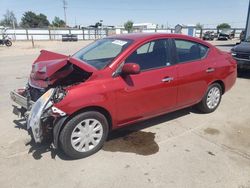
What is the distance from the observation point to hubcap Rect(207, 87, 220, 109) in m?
5.11

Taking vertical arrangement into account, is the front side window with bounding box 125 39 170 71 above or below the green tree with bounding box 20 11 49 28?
below

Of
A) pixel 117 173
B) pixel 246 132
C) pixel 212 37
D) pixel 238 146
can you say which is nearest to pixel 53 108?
pixel 117 173

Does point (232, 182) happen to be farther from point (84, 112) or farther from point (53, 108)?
point (53, 108)

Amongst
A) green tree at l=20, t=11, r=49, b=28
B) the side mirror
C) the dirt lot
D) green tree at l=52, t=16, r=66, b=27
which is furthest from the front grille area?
green tree at l=20, t=11, r=49, b=28

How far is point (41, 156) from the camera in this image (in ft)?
11.9

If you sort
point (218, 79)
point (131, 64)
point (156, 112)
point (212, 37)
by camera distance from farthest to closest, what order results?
point (212, 37)
point (218, 79)
point (156, 112)
point (131, 64)

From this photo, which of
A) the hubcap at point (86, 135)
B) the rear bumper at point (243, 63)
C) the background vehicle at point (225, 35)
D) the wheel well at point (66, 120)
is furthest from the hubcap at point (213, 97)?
the background vehicle at point (225, 35)

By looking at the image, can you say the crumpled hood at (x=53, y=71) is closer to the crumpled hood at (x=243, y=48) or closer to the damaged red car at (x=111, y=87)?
the damaged red car at (x=111, y=87)

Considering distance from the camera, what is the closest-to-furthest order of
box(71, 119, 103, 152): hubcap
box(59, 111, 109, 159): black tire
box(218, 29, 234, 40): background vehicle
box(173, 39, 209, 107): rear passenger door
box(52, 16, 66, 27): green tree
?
box(59, 111, 109, 159): black tire
box(71, 119, 103, 152): hubcap
box(173, 39, 209, 107): rear passenger door
box(218, 29, 234, 40): background vehicle
box(52, 16, 66, 27): green tree

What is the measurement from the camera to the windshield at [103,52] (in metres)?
3.84

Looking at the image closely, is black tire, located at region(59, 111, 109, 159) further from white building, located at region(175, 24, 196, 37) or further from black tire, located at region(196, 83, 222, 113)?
white building, located at region(175, 24, 196, 37)

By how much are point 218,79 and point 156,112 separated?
1687 mm

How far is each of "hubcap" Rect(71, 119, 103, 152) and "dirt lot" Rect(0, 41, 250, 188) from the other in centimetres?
18

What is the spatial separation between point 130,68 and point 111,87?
376 mm
